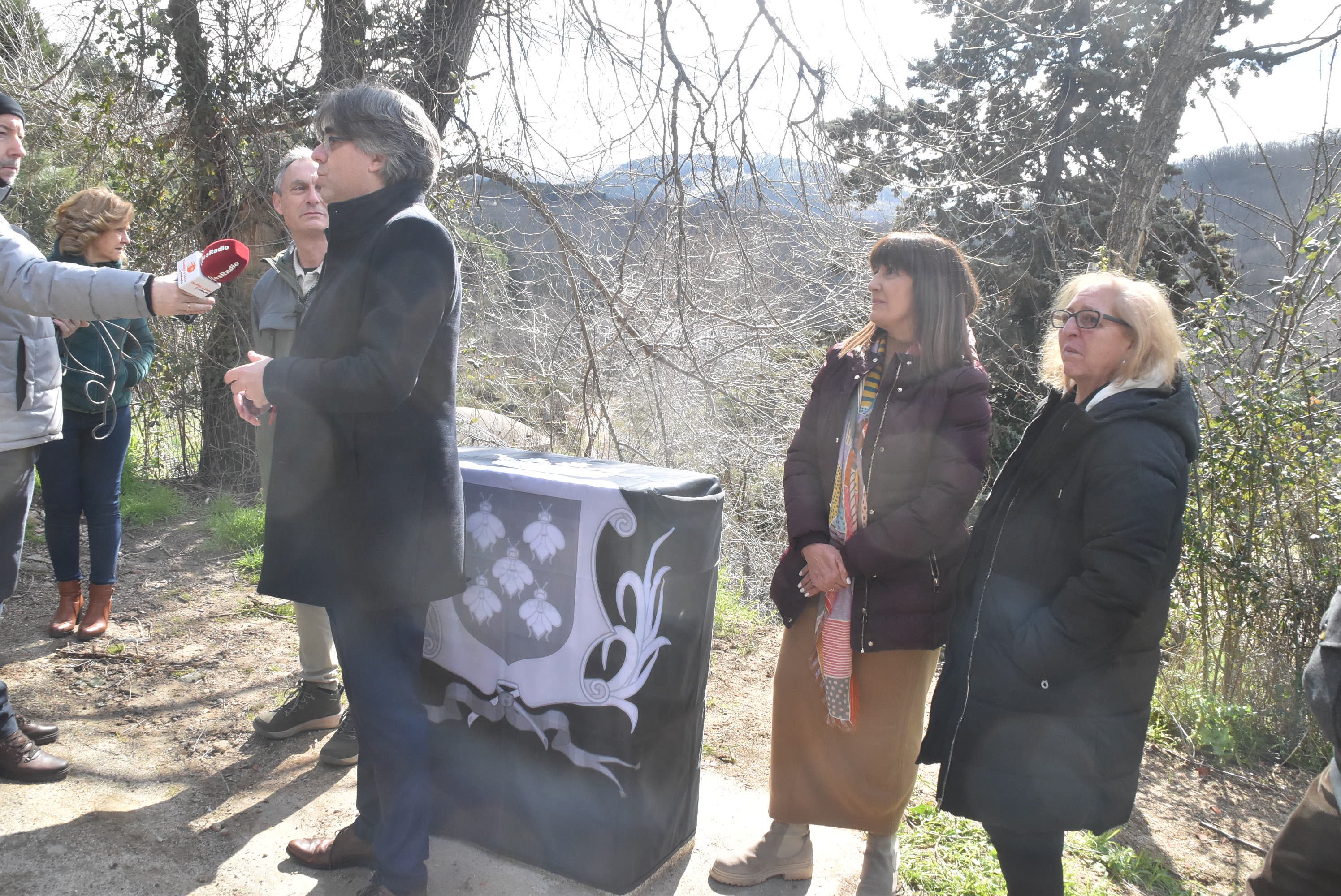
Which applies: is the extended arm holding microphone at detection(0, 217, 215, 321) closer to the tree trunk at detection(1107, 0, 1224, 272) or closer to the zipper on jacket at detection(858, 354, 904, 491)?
the zipper on jacket at detection(858, 354, 904, 491)

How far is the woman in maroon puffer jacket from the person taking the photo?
7.83 ft

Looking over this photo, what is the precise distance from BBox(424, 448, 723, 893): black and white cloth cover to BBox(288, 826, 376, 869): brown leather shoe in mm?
271

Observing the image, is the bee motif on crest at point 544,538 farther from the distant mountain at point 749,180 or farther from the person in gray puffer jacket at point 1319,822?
the distant mountain at point 749,180

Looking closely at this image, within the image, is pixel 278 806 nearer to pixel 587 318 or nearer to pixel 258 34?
pixel 587 318

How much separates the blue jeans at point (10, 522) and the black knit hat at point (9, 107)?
1032 millimetres

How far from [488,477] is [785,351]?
3.78 meters

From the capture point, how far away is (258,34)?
19.2 feet

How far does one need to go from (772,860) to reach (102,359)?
359cm

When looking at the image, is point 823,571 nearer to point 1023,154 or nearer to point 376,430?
point 376,430

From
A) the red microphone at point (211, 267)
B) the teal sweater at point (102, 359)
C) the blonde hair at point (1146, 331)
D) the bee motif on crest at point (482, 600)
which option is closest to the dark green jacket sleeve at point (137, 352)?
the teal sweater at point (102, 359)

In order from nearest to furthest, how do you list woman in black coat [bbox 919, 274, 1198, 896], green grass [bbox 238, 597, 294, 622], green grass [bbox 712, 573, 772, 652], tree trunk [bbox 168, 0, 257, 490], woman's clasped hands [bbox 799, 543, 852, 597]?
woman in black coat [bbox 919, 274, 1198, 896] → woman's clasped hands [bbox 799, 543, 852, 597] → green grass [bbox 238, 597, 294, 622] → green grass [bbox 712, 573, 772, 652] → tree trunk [bbox 168, 0, 257, 490]

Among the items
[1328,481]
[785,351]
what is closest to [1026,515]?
[1328,481]

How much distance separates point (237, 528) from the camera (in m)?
5.83

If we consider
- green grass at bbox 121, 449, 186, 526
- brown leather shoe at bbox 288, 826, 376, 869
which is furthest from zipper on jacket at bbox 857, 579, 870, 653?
green grass at bbox 121, 449, 186, 526
